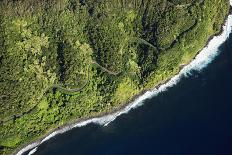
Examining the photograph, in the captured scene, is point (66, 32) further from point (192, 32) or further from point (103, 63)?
point (192, 32)

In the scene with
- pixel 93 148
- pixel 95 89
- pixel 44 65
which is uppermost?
pixel 44 65

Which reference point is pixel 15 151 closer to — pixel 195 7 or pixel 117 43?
pixel 117 43

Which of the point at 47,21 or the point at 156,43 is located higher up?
the point at 47,21

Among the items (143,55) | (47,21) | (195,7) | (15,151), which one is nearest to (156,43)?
(143,55)

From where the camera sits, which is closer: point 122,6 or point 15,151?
point 15,151

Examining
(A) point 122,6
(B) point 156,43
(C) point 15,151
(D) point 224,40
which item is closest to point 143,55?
(B) point 156,43

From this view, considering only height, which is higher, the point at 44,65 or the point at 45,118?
the point at 44,65
